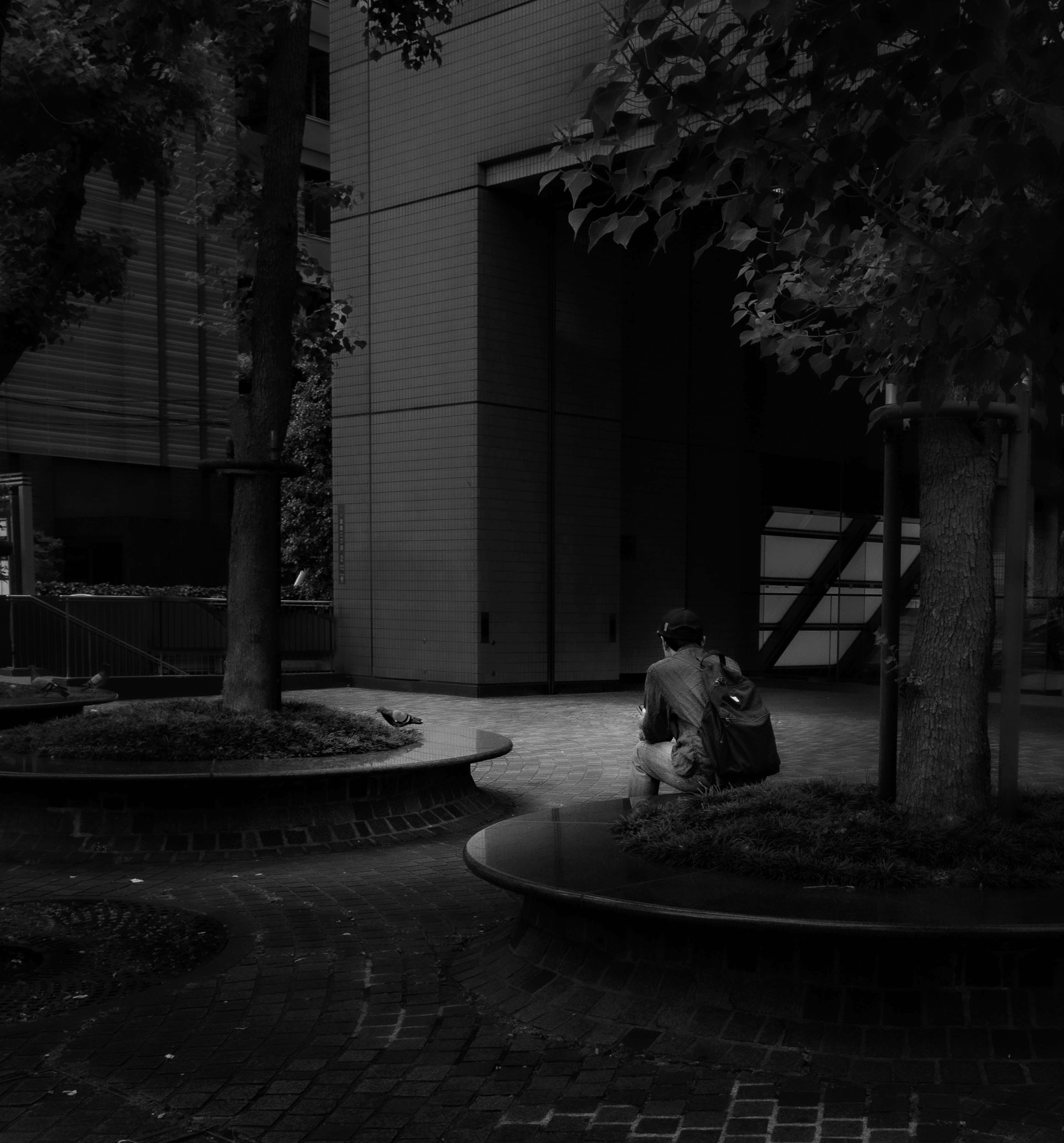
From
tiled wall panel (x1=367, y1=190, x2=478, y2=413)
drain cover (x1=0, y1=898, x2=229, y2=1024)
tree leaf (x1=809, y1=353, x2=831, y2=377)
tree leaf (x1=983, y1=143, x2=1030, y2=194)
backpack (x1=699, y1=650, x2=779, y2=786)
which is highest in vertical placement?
tiled wall panel (x1=367, y1=190, x2=478, y2=413)

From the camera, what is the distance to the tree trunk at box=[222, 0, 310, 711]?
9672mm

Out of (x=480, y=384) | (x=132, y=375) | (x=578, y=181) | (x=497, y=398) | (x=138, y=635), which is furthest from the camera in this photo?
(x=132, y=375)

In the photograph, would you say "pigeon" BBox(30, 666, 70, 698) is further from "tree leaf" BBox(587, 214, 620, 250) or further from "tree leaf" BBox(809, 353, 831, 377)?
"tree leaf" BBox(587, 214, 620, 250)

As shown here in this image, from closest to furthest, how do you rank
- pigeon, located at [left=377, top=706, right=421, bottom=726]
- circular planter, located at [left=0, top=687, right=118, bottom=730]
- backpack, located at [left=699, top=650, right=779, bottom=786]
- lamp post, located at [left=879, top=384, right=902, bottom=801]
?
lamp post, located at [left=879, top=384, right=902, bottom=801] < backpack, located at [left=699, top=650, right=779, bottom=786] < pigeon, located at [left=377, top=706, right=421, bottom=726] < circular planter, located at [left=0, top=687, right=118, bottom=730]

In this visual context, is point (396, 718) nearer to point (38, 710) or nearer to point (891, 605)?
point (38, 710)

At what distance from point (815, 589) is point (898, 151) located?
56.6 feet

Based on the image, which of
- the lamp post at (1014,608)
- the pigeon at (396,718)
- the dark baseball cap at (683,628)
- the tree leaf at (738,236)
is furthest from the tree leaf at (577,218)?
the pigeon at (396,718)

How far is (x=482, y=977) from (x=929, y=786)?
1.93m

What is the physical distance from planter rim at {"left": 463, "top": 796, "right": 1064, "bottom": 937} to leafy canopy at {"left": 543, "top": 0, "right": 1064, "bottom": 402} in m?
1.64

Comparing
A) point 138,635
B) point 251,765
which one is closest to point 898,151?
point 251,765

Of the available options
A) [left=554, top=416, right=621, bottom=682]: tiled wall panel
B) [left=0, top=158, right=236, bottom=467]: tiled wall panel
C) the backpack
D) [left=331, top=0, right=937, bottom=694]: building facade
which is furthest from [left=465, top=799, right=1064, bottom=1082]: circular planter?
[left=0, top=158, right=236, bottom=467]: tiled wall panel

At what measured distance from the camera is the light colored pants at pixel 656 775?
21.9ft

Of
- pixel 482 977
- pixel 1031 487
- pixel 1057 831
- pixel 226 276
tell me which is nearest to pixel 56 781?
pixel 482 977

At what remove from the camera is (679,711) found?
267 inches
